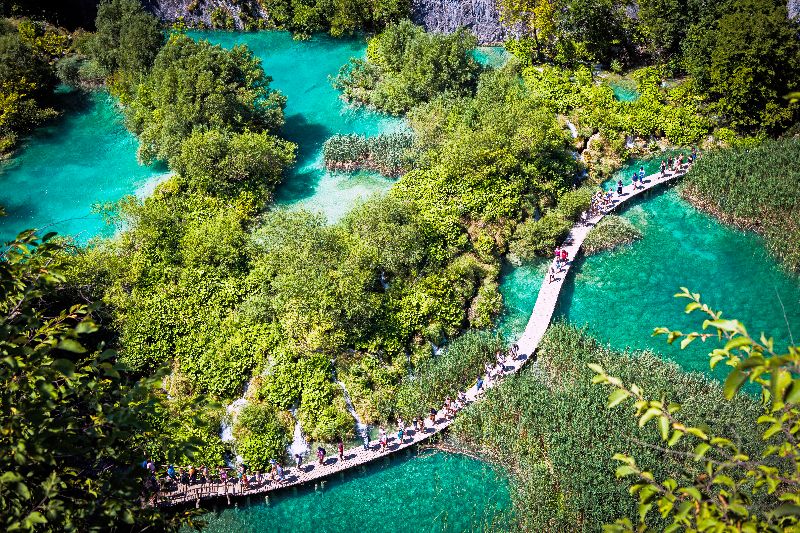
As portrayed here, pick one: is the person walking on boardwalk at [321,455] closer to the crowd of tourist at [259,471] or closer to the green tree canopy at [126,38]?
the crowd of tourist at [259,471]

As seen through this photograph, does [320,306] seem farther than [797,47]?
No

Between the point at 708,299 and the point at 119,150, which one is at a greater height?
the point at 119,150

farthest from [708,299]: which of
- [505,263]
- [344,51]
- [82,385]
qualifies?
[344,51]

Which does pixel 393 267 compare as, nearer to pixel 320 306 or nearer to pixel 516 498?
pixel 320 306

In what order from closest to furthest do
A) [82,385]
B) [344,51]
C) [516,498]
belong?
[82,385] < [516,498] < [344,51]

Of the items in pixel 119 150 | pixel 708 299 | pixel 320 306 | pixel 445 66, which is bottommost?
pixel 708 299

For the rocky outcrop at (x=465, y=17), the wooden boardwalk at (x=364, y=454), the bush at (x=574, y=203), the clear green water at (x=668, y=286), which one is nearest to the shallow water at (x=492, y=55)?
the rocky outcrop at (x=465, y=17)
